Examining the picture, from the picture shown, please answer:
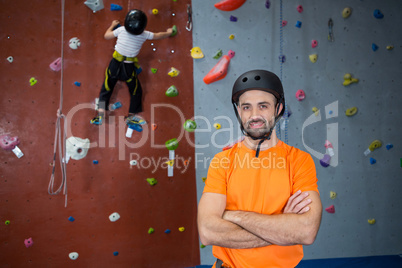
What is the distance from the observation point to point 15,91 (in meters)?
2.35

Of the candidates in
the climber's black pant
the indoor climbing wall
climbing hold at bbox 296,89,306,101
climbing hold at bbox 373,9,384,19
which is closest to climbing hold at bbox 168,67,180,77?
the indoor climbing wall

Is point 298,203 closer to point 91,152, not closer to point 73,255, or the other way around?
point 91,152

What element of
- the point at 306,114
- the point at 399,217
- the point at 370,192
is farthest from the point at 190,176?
the point at 399,217

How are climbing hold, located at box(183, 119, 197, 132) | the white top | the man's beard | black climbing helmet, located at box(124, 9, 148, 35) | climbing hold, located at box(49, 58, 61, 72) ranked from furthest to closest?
climbing hold, located at box(183, 119, 197, 132) < climbing hold, located at box(49, 58, 61, 72) < the white top < black climbing helmet, located at box(124, 9, 148, 35) < the man's beard

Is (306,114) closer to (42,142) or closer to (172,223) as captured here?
(172,223)

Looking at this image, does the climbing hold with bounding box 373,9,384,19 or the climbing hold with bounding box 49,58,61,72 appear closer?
the climbing hold with bounding box 49,58,61,72

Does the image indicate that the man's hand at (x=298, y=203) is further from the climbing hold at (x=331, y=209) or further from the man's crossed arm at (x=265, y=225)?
the climbing hold at (x=331, y=209)

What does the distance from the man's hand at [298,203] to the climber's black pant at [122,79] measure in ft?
5.43

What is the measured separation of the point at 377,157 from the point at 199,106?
6.59ft

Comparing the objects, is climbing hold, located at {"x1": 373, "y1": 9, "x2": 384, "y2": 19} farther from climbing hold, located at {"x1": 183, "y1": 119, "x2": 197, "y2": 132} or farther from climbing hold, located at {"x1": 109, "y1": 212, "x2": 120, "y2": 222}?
climbing hold, located at {"x1": 109, "y1": 212, "x2": 120, "y2": 222}

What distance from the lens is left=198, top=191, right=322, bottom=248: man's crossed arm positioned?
126 cm

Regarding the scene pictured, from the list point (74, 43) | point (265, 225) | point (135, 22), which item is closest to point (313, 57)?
point (135, 22)

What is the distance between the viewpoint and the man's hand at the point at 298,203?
1.32 meters

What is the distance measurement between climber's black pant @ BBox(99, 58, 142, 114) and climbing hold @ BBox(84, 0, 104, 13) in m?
0.51
